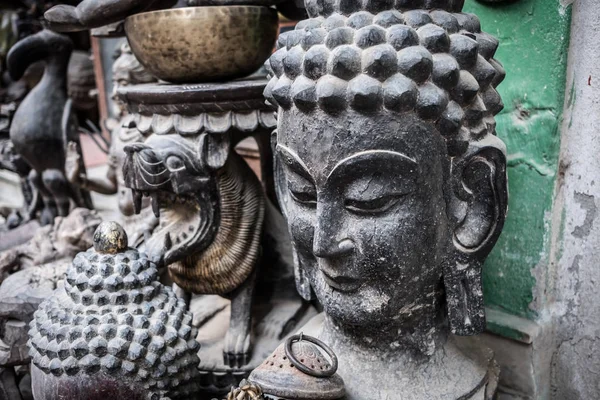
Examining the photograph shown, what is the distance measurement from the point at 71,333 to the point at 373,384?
553 millimetres

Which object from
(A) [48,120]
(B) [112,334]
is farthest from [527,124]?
(A) [48,120]

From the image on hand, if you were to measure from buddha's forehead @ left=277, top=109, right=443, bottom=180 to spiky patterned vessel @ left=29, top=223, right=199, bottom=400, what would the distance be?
388 mm

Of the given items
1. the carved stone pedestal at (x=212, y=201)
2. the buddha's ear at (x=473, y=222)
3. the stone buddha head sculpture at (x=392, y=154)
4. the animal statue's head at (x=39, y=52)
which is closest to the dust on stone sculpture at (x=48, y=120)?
the animal statue's head at (x=39, y=52)

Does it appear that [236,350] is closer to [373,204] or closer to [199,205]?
[199,205]

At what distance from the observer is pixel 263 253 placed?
1652mm

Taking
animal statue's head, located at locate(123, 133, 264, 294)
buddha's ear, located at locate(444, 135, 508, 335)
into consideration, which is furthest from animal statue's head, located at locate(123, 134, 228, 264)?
buddha's ear, located at locate(444, 135, 508, 335)

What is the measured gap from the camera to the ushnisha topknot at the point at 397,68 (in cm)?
96

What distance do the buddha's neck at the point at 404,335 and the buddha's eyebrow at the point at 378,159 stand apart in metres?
0.29

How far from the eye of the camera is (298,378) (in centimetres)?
100

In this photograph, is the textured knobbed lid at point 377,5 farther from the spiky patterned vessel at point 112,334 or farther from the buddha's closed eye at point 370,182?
the spiky patterned vessel at point 112,334

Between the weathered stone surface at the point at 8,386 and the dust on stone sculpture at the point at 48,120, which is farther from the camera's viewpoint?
the dust on stone sculpture at the point at 48,120

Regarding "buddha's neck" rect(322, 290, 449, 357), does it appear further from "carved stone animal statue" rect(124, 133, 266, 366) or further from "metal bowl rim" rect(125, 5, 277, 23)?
"metal bowl rim" rect(125, 5, 277, 23)

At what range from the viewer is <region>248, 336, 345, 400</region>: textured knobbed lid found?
3.24ft

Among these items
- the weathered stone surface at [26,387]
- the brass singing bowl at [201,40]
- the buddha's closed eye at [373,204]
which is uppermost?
the brass singing bowl at [201,40]
